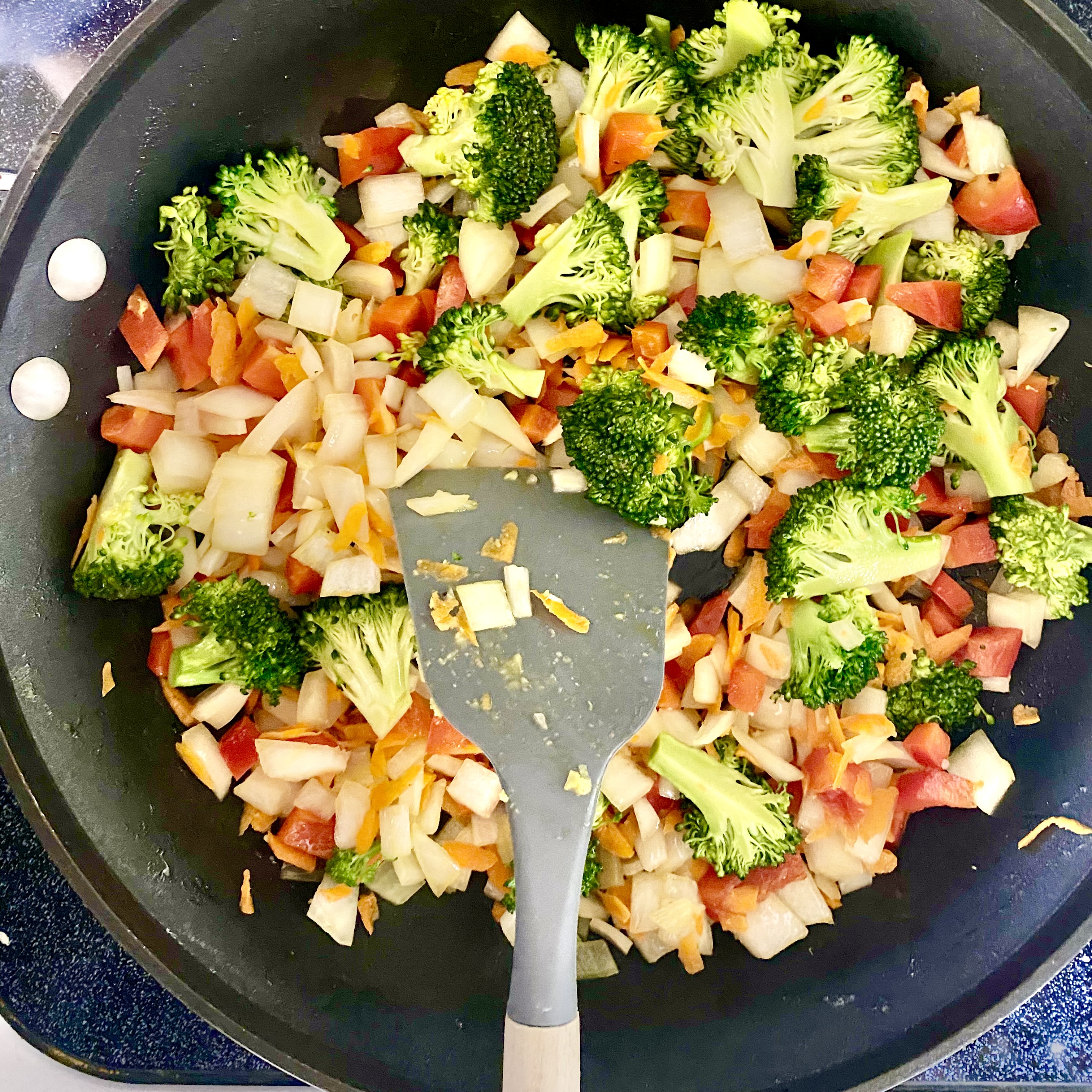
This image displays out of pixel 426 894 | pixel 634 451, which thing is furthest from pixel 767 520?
pixel 426 894

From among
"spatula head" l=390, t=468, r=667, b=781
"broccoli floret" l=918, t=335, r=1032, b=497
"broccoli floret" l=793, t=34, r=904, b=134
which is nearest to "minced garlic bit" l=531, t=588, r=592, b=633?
"spatula head" l=390, t=468, r=667, b=781

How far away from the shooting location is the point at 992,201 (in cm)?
177

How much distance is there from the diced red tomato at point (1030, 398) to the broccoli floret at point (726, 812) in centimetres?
86

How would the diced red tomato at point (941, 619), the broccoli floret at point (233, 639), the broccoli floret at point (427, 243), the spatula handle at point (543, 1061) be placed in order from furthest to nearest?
the diced red tomato at point (941, 619) < the broccoli floret at point (427, 243) < the broccoli floret at point (233, 639) < the spatula handle at point (543, 1061)

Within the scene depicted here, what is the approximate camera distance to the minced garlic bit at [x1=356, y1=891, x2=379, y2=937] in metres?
1.82

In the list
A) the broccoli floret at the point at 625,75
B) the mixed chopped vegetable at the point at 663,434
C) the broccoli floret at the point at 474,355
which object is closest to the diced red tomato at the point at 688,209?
the mixed chopped vegetable at the point at 663,434

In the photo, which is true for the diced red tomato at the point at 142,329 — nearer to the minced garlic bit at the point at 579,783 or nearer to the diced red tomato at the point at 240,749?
the diced red tomato at the point at 240,749

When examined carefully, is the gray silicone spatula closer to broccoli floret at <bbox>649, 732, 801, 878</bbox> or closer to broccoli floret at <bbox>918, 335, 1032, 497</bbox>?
broccoli floret at <bbox>649, 732, 801, 878</bbox>

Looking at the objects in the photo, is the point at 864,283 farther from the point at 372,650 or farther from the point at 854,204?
the point at 372,650

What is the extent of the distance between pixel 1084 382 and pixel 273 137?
160 centimetres

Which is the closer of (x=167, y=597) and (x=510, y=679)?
(x=510, y=679)

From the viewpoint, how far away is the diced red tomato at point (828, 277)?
176cm

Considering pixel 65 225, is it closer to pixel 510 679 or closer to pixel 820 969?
pixel 510 679

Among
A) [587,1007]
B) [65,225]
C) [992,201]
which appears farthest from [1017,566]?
[65,225]
